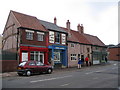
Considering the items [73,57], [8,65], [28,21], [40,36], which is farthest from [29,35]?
[73,57]

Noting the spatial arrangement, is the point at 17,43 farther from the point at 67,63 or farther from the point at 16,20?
the point at 67,63

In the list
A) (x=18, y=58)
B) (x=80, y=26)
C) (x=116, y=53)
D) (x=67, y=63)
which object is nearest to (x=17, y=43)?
→ (x=18, y=58)

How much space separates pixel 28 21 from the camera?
2662cm

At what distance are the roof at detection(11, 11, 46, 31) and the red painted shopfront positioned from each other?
3310 millimetres

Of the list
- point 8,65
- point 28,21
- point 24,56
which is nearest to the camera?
point 8,65

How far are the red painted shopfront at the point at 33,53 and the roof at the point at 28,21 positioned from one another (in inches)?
130

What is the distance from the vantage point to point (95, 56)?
140 feet

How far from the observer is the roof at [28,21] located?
24922 mm

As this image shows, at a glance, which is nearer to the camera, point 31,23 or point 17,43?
point 17,43

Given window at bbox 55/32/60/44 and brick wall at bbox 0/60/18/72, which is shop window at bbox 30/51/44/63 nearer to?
brick wall at bbox 0/60/18/72

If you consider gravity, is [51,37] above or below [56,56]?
above

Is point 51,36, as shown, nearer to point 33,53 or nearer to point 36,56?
point 36,56

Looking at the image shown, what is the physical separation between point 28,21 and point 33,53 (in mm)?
5569

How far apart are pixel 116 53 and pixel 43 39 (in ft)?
161
